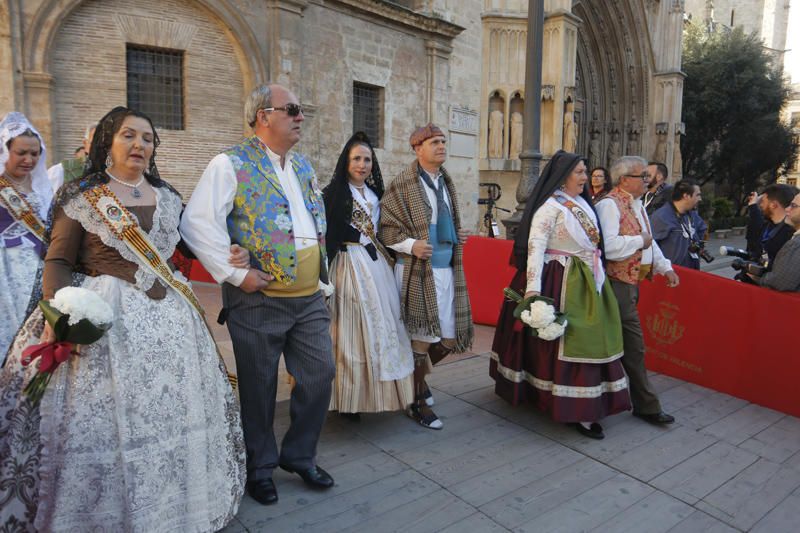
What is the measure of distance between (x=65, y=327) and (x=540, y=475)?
8.54ft

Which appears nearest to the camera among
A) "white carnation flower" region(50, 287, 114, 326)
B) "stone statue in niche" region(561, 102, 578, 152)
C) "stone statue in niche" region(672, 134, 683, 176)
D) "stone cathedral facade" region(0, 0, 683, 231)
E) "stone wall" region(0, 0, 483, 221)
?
"white carnation flower" region(50, 287, 114, 326)

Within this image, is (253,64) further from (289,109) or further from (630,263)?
(630,263)

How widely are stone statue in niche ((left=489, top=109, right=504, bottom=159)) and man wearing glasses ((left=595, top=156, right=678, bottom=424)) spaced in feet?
37.9

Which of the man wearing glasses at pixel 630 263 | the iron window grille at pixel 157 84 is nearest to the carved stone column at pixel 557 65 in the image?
the iron window grille at pixel 157 84

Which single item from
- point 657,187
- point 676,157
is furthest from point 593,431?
point 676,157

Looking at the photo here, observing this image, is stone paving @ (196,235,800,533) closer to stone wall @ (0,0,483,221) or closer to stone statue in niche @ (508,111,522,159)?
stone wall @ (0,0,483,221)

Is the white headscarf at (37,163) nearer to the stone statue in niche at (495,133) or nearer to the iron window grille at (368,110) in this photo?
the iron window grille at (368,110)

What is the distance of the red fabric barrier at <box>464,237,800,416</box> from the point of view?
4367 millimetres

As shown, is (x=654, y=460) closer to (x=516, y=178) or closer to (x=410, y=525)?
(x=410, y=525)

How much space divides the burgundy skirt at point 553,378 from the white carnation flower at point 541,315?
28cm

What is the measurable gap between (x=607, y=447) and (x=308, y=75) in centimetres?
921

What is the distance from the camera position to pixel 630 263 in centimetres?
414

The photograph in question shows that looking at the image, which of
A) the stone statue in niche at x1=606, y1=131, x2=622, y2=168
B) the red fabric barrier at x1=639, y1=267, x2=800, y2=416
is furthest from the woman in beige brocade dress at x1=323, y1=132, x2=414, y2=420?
the stone statue in niche at x1=606, y1=131, x2=622, y2=168

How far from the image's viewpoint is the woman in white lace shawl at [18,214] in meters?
3.42
